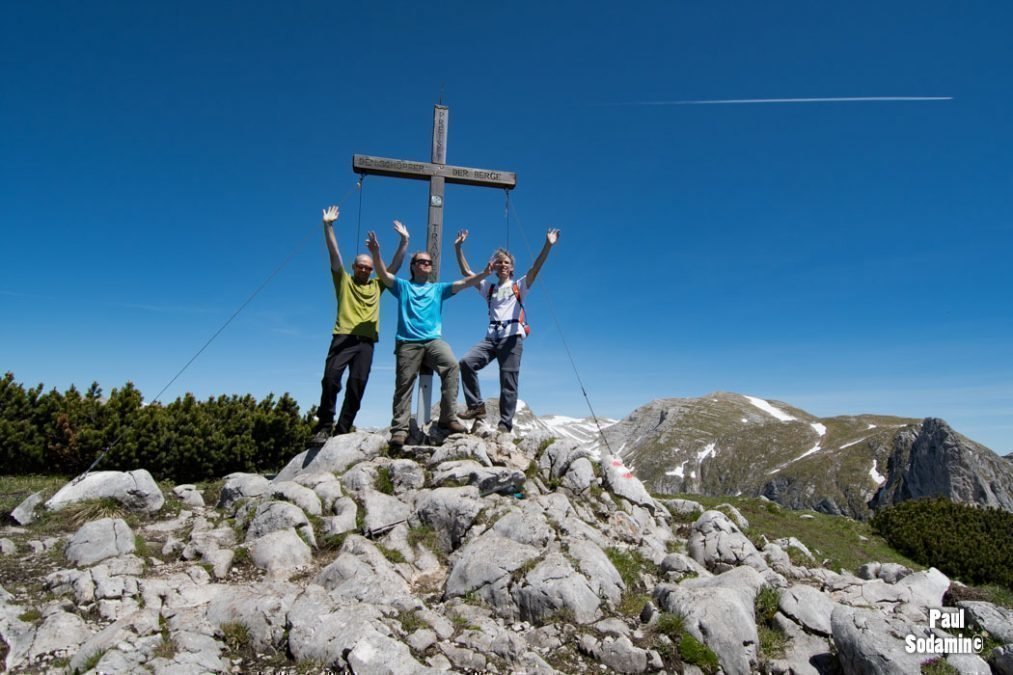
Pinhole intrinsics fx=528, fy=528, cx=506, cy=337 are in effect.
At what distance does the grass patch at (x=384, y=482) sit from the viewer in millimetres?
10156

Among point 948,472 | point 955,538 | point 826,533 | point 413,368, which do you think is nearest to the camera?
point 413,368

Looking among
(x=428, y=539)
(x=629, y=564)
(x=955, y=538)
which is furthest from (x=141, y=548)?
(x=955, y=538)

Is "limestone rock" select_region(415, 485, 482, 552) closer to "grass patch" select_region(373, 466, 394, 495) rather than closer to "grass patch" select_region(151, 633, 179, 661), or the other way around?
"grass patch" select_region(373, 466, 394, 495)

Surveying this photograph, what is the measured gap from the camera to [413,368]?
443 inches

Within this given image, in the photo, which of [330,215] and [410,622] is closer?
[410,622]

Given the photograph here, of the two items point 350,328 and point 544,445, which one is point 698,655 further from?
point 350,328

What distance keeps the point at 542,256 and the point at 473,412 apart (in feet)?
12.7

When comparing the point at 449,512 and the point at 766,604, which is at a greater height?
the point at 449,512

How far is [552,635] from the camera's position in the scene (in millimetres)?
6531

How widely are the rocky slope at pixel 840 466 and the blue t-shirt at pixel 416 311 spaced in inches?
4805

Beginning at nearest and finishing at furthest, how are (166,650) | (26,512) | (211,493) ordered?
(166,650) < (26,512) < (211,493)

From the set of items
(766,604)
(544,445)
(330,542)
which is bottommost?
(766,604)

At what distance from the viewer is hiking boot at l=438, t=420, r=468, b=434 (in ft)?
38.4

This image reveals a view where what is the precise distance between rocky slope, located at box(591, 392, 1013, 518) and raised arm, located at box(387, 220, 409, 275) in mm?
122711
